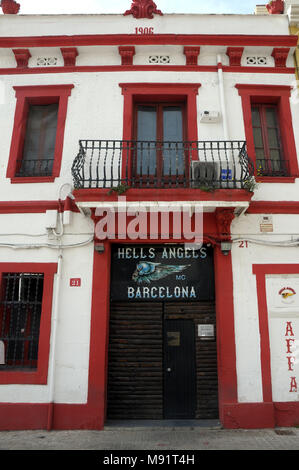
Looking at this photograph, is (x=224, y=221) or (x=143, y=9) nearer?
(x=224, y=221)

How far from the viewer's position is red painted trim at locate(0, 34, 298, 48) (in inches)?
299

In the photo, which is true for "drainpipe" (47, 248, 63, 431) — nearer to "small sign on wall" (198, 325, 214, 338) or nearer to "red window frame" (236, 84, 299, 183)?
"small sign on wall" (198, 325, 214, 338)

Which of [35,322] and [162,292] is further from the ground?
[162,292]

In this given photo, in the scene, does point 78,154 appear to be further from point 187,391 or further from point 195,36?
point 187,391

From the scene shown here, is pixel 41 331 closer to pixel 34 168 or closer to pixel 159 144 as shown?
pixel 34 168

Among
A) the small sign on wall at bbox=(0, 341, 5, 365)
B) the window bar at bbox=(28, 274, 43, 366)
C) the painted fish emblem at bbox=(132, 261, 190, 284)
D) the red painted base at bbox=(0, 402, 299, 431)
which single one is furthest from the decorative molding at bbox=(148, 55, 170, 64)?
the red painted base at bbox=(0, 402, 299, 431)

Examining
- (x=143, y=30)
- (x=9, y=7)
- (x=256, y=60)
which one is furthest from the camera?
(x=9, y=7)

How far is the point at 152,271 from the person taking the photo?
6906mm

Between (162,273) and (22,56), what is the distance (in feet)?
19.6

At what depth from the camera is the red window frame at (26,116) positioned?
7125 mm

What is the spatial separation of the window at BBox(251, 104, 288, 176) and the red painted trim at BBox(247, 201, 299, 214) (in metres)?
0.74

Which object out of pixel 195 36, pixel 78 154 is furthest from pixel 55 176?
pixel 195 36

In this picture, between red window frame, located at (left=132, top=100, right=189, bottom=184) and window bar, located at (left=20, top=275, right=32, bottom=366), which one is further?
red window frame, located at (left=132, top=100, right=189, bottom=184)

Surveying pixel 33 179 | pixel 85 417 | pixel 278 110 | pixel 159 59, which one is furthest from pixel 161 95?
pixel 85 417
